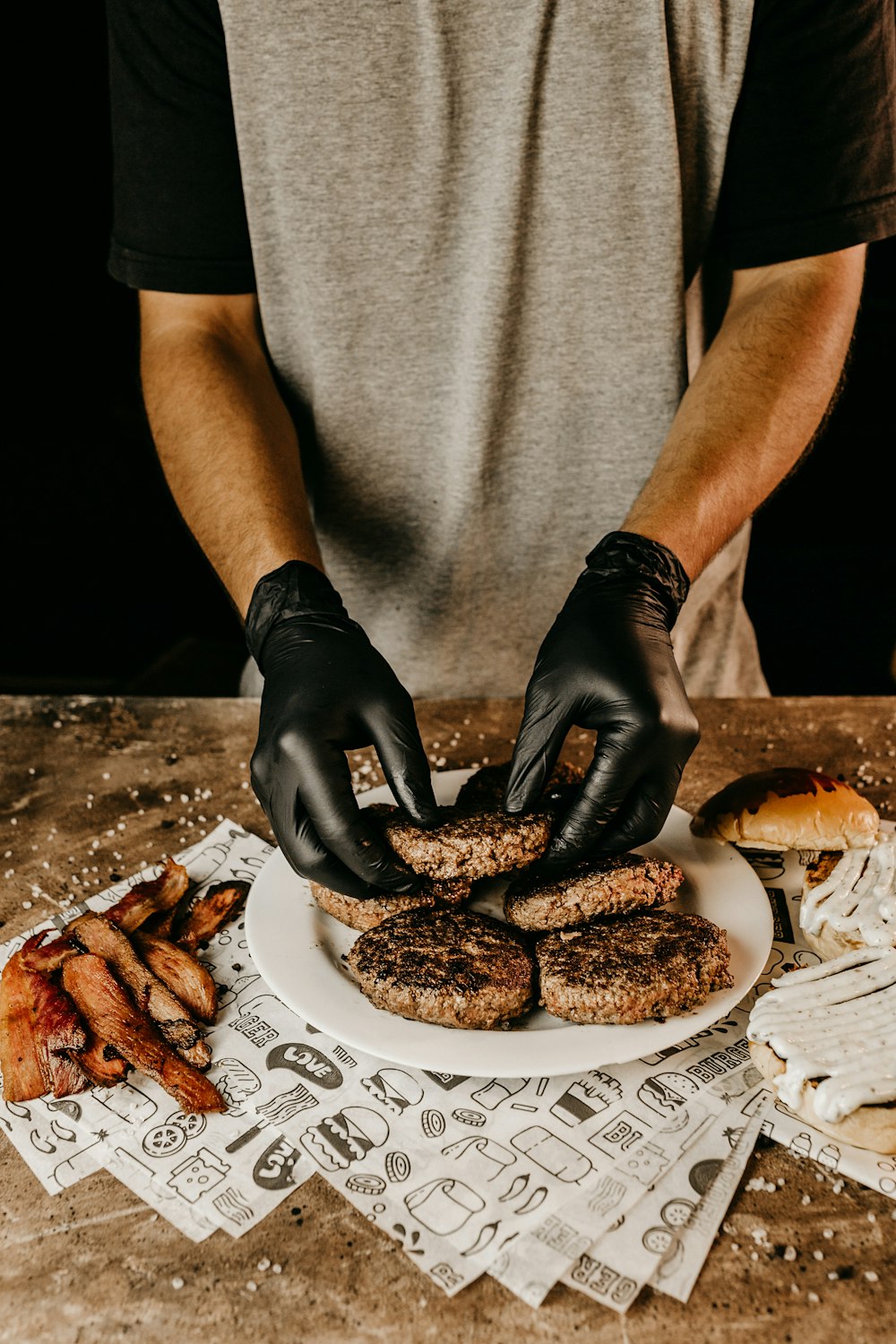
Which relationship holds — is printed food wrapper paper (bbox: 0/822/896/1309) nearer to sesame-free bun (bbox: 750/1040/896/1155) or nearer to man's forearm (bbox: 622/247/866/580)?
sesame-free bun (bbox: 750/1040/896/1155)

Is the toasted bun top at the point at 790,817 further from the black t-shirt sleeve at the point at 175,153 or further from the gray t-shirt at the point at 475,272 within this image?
the black t-shirt sleeve at the point at 175,153

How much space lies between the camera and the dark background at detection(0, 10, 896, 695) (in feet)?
16.5

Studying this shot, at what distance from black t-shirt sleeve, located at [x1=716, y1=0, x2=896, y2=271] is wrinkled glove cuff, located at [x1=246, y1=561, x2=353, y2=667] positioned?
1234 millimetres

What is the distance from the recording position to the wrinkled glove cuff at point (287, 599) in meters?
1.62

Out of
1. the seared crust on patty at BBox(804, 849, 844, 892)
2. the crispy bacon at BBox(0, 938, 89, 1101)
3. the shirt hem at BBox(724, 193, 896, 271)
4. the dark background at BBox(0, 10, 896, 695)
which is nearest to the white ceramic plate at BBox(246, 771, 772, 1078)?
the seared crust on patty at BBox(804, 849, 844, 892)

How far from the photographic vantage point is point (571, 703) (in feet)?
4.75

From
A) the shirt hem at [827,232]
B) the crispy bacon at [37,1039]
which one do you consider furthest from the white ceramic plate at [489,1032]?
the shirt hem at [827,232]

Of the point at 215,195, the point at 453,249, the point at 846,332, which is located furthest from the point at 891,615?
the point at 215,195

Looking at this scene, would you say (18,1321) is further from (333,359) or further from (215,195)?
(215,195)

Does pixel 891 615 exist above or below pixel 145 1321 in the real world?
below

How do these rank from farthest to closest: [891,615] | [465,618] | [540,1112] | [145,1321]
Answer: [891,615] < [465,618] < [540,1112] < [145,1321]

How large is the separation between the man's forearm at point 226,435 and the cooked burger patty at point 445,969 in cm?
72

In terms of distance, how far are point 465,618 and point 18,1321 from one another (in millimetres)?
1697

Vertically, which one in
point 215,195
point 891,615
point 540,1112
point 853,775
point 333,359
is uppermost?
point 215,195
